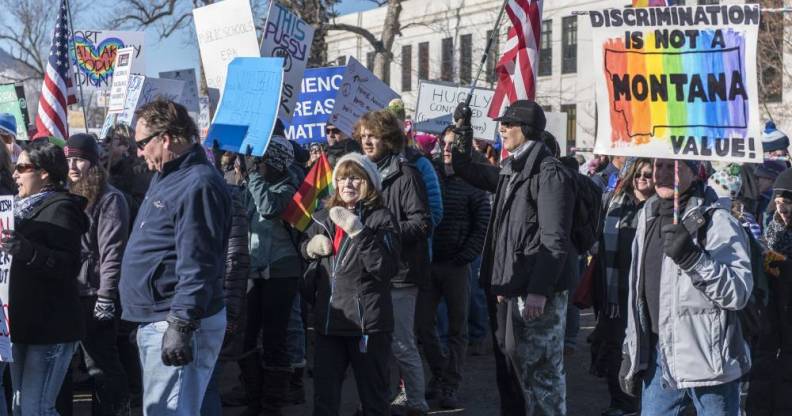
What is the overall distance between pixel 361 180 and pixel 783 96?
24.2m

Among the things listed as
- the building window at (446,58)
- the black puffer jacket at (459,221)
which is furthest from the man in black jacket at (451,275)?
the building window at (446,58)

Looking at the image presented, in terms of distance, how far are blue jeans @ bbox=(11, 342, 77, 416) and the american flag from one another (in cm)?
460

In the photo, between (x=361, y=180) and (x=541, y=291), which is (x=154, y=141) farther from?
(x=541, y=291)

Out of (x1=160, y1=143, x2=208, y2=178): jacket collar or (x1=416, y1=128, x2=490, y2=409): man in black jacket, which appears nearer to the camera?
(x1=160, y1=143, x2=208, y2=178): jacket collar

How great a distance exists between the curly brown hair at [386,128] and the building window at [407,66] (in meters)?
42.4

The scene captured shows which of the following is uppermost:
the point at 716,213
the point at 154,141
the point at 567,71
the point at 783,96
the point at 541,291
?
the point at 567,71

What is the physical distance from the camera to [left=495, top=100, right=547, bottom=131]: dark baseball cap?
5719 millimetres

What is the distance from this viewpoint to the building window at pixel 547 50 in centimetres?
4244

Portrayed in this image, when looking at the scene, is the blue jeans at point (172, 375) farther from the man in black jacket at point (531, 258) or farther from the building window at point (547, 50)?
the building window at point (547, 50)

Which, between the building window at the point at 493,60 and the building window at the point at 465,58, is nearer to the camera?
the building window at the point at 493,60

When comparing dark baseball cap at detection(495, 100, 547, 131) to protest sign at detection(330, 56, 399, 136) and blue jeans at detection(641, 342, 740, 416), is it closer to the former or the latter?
blue jeans at detection(641, 342, 740, 416)

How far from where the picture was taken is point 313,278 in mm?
5871

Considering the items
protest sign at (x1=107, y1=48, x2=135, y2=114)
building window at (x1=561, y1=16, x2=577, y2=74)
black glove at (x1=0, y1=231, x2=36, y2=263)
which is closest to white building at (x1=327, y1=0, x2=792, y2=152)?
building window at (x1=561, y1=16, x2=577, y2=74)

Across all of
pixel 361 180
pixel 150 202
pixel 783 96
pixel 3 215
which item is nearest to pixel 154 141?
pixel 150 202
